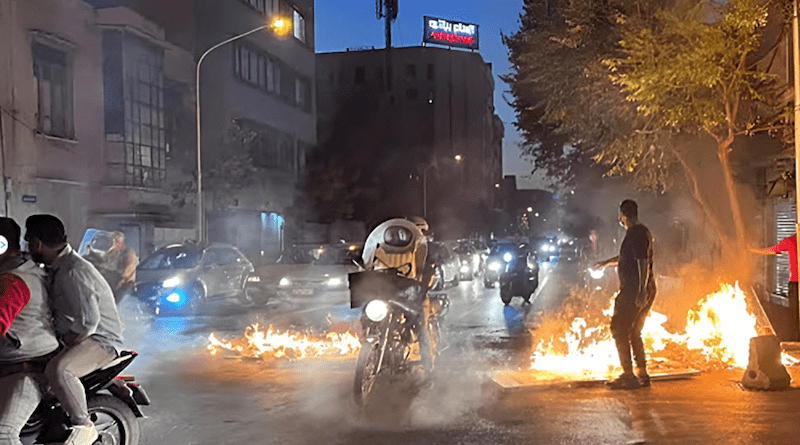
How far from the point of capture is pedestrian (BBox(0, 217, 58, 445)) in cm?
452

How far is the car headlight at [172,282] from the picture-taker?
55.6 feet

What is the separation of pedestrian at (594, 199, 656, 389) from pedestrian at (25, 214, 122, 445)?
5.41 metres

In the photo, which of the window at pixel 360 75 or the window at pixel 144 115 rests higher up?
the window at pixel 360 75

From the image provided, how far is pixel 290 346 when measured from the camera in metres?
11.3

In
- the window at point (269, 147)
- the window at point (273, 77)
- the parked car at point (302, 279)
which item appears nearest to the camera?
the parked car at point (302, 279)

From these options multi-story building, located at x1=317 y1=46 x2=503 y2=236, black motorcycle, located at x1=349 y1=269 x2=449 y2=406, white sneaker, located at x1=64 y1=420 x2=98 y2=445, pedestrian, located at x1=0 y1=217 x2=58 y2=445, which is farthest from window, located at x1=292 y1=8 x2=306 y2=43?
white sneaker, located at x1=64 y1=420 x2=98 y2=445

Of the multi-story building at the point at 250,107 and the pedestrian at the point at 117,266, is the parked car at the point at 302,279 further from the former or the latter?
the multi-story building at the point at 250,107

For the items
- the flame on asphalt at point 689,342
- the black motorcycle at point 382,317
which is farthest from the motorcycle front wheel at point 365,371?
the flame on asphalt at point 689,342

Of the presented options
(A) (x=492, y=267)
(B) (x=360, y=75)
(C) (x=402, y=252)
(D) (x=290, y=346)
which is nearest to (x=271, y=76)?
(A) (x=492, y=267)

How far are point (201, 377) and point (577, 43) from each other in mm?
9019

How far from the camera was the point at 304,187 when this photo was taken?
147 feet

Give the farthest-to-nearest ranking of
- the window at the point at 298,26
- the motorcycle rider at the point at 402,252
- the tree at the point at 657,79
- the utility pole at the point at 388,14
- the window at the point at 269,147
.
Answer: the utility pole at the point at 388,14 < the window at the point at 298,26 < the window at the point at 269,147 < the tree at the point at 657,79 < the motorcycle rider at the point at 402,252

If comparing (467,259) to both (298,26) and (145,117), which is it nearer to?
(145,117)

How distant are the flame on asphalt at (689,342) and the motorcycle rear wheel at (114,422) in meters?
5.18
